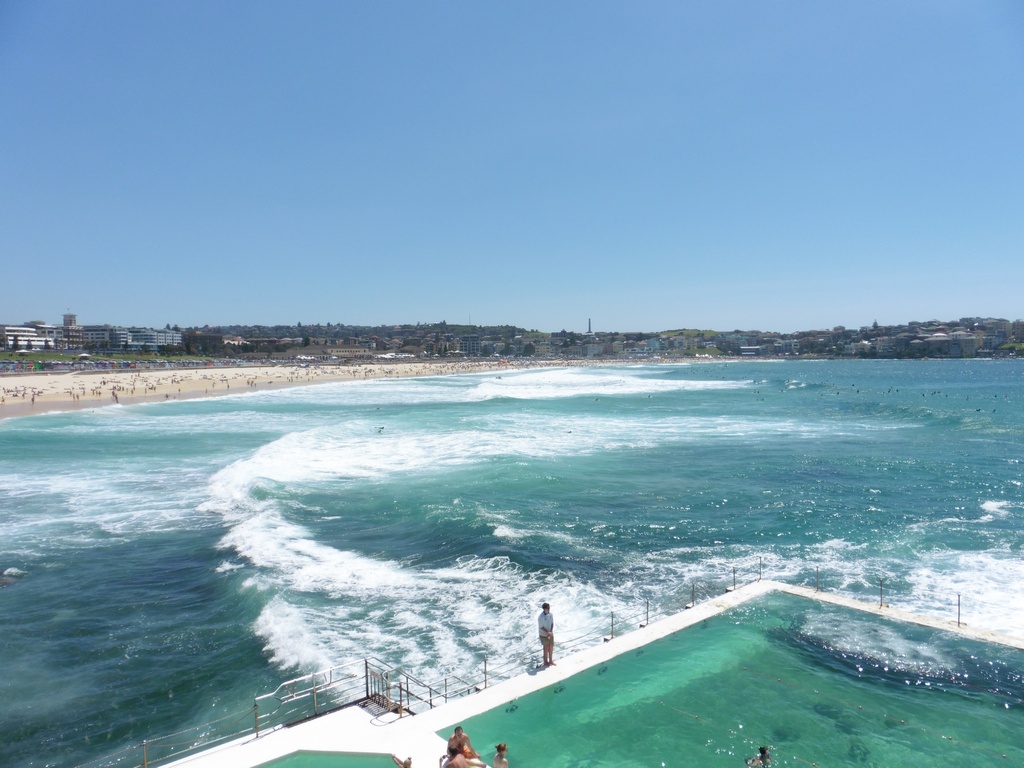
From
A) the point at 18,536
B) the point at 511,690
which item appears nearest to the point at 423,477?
the point at 18,536

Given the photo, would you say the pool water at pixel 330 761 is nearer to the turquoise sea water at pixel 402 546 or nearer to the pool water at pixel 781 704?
the pool water at pixel 781 704

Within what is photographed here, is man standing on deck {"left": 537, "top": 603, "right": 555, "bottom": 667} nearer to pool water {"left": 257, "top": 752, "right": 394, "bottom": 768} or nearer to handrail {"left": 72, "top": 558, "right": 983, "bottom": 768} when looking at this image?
handrail {"left": 72, "top": 558, "right": 983, "bottom": 768}

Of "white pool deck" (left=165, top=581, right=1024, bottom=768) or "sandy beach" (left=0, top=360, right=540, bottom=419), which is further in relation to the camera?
"sandy beach" (left=0, top=360, right=540, bottom=419)

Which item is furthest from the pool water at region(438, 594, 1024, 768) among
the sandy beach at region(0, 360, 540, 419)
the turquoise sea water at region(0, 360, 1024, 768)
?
the sandy beach at region(0, 360, 540, 419)

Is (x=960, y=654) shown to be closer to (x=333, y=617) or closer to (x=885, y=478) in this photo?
(x=333, y=617)

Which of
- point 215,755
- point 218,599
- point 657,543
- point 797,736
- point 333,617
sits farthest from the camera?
point 657,543

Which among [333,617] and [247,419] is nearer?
[333,617]
